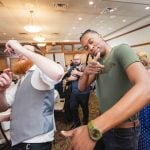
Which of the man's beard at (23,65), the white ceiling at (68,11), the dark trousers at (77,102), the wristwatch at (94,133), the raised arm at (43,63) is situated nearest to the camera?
the wristwatch at (94,133)

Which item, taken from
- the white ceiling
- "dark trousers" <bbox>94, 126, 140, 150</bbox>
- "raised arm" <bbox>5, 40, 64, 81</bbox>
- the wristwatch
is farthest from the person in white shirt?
the white ceiling

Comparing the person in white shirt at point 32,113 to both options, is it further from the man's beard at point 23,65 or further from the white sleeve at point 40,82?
the man's beard at point 23,65

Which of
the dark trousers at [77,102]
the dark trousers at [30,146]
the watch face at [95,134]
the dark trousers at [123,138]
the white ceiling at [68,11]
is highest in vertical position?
the white ceiling at [68,11]

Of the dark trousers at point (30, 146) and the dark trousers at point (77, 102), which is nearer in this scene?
the dark trousers at point (30, 146)

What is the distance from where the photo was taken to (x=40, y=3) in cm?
525

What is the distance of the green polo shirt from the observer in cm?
94

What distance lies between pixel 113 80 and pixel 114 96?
0.31 ft

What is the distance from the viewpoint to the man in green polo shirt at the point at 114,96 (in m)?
0.49

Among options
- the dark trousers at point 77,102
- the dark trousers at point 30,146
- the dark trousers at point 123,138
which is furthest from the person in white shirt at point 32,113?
the dark trousers at point 77,102

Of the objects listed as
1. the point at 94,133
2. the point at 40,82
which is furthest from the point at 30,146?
the point at 94,133

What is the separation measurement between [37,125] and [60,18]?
6.32 meters

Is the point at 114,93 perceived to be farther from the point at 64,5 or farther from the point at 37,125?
the point at 64,5

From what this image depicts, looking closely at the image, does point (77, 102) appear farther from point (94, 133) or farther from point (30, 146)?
point (94, 133)

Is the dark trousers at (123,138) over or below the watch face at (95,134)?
below
